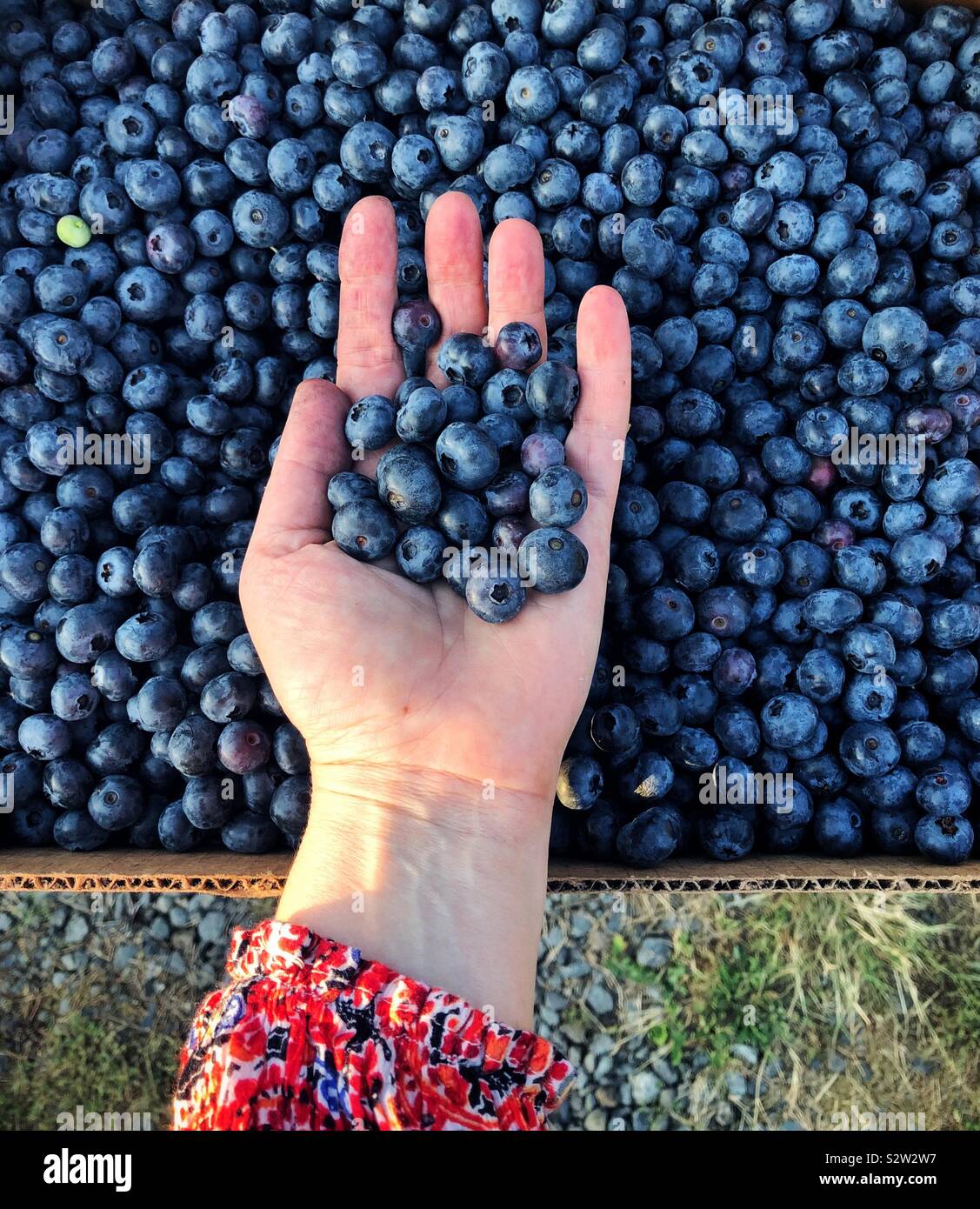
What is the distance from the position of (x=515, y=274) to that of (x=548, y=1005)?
259 centimetres

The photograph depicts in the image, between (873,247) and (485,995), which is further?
(873,247)

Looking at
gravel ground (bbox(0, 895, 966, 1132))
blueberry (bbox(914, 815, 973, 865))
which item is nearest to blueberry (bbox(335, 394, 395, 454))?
blueberry (bbox(914, 815, 973, 865))

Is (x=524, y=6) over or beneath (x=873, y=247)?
over

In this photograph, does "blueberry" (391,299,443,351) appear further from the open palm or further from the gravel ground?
the gravel ground

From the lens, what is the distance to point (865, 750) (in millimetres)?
2637

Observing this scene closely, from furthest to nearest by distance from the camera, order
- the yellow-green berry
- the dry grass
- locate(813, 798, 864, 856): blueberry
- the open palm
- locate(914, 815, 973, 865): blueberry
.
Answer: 1. the dry grass
2. the yellow-green berry
3. locate(813, 798, 864, 856): blueberry
4. locate(914, 815, 973, 865): blueberry
5. the open palm

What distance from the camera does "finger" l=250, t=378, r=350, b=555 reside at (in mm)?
2332

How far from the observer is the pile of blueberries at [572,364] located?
8.75 feet

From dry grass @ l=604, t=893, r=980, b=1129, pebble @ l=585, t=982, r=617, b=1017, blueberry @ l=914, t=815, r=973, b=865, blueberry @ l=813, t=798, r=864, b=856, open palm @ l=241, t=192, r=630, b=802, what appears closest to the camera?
open palm @ l=241, t=192, r=630, b=802

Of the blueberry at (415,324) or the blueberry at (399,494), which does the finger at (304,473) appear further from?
the blueberry at (415,324)

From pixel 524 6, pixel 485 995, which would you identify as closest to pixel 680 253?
pixel 524 6

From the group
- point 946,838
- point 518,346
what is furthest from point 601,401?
point 946,838
